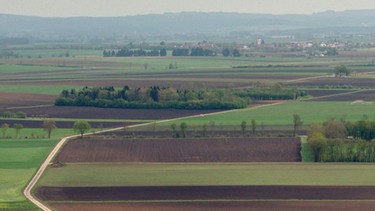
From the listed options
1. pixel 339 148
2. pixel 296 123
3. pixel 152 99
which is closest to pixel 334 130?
pixel 339 148

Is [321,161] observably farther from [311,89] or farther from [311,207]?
[311,89]

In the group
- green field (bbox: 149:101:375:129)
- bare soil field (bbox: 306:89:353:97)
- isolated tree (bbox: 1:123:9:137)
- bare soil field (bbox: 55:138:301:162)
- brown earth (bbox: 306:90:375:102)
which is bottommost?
bare soil field (bbox: 306:89:353:97)

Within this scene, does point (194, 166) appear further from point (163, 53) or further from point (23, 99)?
point (163, 53)

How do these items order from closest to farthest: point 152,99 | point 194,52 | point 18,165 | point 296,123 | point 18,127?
1. point 18,165
2. point 296,123
3. point 18,127
4. point 152,99
5. point 194,52

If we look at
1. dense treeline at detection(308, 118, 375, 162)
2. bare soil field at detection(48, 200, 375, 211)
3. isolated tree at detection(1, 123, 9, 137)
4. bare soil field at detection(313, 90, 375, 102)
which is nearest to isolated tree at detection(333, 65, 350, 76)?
bare soil field at detection(313, 90, 375, 102)

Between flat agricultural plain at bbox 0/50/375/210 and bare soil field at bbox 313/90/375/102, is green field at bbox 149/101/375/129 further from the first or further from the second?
bare soil field at bbox 313/90/375/102

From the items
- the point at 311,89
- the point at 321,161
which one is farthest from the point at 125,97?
the point at 321,161
